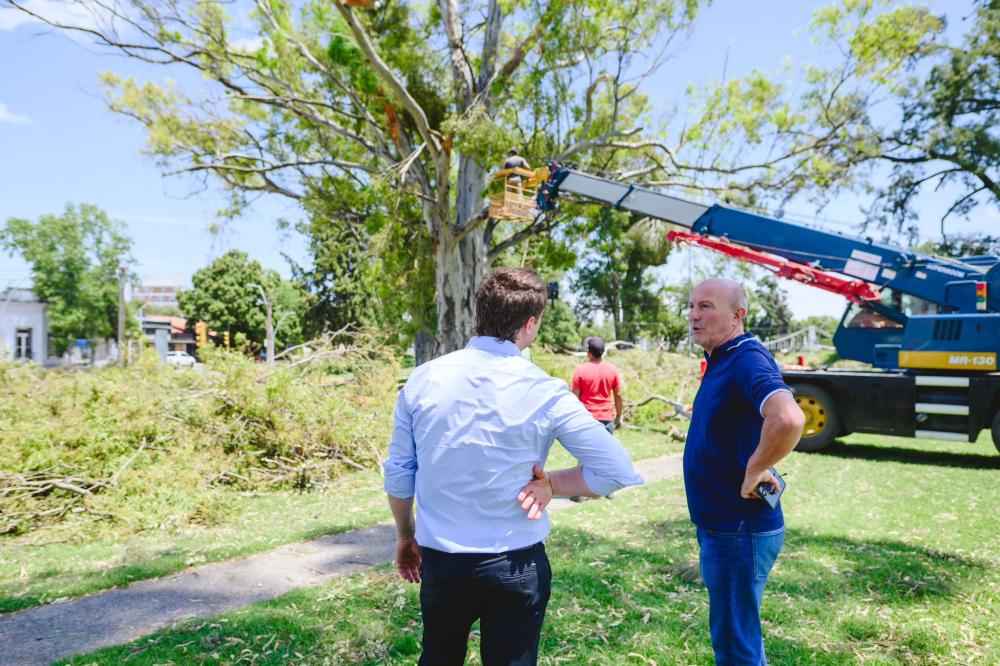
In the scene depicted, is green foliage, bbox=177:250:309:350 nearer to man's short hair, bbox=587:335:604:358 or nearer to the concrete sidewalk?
man's short hair, bbox=587:335:604:358

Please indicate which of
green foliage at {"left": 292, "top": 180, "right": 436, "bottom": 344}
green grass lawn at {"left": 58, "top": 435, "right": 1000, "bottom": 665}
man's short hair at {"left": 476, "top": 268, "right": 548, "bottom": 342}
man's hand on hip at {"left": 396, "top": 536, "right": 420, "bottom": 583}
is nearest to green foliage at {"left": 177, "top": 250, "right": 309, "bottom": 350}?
green foliage at {"left": 292, "top": 180, "right": 436, "bottom": 344}

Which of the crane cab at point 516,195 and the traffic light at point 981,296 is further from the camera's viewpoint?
the crane cab at point 516,195

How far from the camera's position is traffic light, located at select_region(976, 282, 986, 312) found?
944cm

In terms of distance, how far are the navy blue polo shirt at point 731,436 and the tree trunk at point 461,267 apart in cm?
1230

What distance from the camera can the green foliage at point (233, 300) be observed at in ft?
154

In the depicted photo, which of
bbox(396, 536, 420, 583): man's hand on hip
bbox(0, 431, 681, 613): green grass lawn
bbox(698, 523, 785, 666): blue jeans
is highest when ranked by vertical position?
bbox(396, 536, 420, 583): man's hand on hip

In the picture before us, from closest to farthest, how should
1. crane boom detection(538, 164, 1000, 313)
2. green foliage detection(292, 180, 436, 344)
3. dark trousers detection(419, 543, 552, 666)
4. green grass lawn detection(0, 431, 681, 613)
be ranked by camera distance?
dark trousers detection(419, 543, 552, 666) < green grass lawn detection(0, 431, 681, 613) < crane boom detection(538, 164, 1000, 313) < green foliage detection(292, 180, 436, 344)

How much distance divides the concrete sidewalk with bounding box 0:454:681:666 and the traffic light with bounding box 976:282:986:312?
368 inches

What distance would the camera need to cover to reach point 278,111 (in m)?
17.1

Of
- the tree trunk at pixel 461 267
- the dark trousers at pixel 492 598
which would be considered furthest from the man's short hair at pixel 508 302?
the tree trunk at pixel 461 267

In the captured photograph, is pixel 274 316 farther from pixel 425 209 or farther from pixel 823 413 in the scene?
pixel 823 413

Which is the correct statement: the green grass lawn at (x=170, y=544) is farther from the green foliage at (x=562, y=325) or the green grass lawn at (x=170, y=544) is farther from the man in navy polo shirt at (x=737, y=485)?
the green foliage at (x=562, y=325)

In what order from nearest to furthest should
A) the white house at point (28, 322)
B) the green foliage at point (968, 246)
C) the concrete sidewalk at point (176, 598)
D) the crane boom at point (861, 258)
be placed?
the concrete sidewalk at point (176, 598) < the crane boom at point (861, 258) < the green foliage at point (968, 246) < the white house at point (28, 322)

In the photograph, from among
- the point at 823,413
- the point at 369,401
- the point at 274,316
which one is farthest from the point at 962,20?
the point at 274,316
